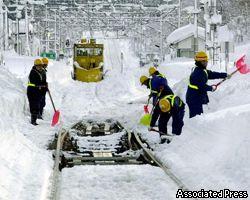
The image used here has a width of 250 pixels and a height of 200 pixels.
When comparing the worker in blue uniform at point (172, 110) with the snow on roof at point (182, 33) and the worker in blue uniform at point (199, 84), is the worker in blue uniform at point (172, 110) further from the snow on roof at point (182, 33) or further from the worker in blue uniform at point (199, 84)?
the snow on roof at point (182, 33)

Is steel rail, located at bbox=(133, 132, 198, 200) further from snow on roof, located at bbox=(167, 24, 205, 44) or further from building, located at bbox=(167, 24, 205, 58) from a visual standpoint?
snow on roof, located at bbox=(167, 24, 205, 44)

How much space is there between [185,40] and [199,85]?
49654mm

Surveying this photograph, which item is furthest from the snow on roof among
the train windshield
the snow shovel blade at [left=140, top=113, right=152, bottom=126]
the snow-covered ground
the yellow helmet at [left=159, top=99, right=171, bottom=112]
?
the yellow helmet at [left=159, top=99, right=171, bottom=112]

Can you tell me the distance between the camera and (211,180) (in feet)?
26.7

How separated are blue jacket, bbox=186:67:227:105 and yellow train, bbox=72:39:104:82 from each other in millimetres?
24153

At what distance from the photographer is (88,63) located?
123 ft

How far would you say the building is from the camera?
55875mm

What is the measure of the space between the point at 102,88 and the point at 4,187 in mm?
23859

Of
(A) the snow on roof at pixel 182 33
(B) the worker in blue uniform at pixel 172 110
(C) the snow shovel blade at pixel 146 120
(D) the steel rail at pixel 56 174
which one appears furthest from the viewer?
(A) the snow on roof at pixel 182 33

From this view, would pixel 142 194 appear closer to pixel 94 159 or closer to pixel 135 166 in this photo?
pixel 135 166

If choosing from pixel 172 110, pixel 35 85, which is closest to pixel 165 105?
pixel 172 110

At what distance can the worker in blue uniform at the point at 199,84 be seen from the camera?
12.4m

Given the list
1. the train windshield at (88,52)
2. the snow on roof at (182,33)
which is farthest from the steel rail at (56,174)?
→ the snow on roof at (182,33)

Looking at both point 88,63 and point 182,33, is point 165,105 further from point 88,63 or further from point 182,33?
point 182,33
